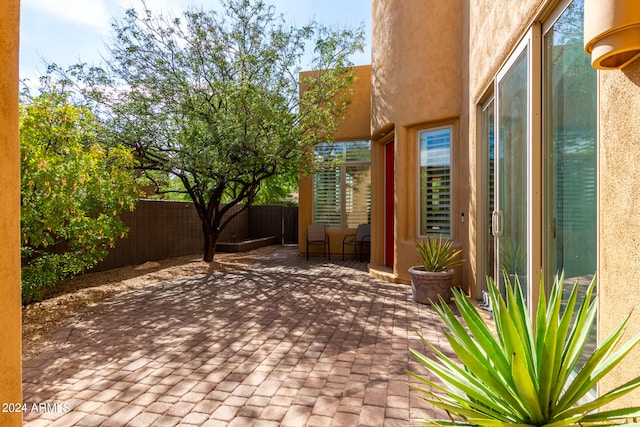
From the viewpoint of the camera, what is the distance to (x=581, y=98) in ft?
8.02

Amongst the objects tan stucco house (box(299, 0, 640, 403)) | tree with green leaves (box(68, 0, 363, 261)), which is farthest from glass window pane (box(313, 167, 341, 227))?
tree with green leaves (box(68, 0, 363, 261))

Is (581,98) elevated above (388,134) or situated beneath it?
situated beneath

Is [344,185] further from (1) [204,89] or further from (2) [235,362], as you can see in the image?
(2) [235,362]

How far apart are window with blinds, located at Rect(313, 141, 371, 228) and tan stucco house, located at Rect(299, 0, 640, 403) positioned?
0.04 metres

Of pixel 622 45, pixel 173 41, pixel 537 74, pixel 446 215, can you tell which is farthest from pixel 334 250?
pixel 622 45

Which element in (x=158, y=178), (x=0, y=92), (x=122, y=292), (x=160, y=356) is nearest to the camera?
(x=0, y=92)

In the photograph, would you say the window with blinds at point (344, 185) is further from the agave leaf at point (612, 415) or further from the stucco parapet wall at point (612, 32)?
the agave leaf at point (612, 415)

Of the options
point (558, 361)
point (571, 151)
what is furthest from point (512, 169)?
point (558, 361)

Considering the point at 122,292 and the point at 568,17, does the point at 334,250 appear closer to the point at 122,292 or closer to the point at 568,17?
the point at 122,292

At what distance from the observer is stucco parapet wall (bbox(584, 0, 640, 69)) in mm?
1492

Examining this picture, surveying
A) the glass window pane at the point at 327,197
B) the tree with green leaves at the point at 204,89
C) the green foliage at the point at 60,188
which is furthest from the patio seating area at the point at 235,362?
the glass window pane at the point at 327,197

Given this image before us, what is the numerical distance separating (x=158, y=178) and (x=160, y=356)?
21.9 feet

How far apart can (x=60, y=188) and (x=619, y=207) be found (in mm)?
5690

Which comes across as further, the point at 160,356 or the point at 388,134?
the point at 388,134
